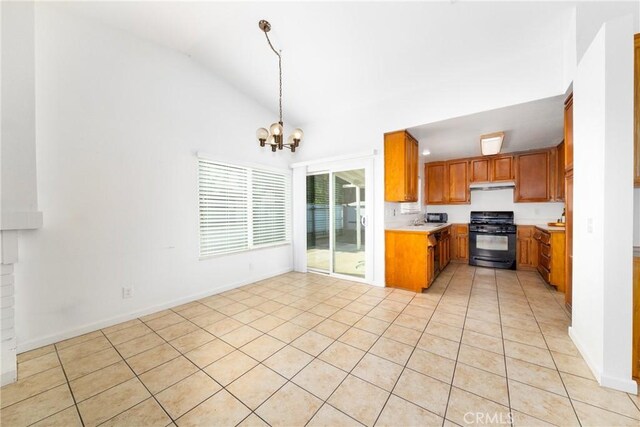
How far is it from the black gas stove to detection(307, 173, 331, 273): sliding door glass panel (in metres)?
3.32

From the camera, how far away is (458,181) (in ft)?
18.1

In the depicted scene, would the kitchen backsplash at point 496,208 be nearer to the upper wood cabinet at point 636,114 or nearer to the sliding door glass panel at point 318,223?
the sliding door glass panel at point 318,223

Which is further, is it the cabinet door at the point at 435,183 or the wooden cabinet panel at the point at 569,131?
the cabinet door at the point at 435,183

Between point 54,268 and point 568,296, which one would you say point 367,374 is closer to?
point 568,296

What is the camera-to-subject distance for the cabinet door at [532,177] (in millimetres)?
4656

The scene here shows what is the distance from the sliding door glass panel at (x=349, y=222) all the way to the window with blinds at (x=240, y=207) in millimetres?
1138

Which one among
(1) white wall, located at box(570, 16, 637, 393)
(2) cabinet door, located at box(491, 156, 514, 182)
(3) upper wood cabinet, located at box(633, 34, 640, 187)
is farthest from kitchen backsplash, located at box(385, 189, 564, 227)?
(3) upper wood cabinet, located at box(633, 34, 640, 187)

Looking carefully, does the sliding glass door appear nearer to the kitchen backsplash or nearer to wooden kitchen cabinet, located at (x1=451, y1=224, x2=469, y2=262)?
the kitchen backsplash

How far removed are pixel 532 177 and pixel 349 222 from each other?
4.08 m

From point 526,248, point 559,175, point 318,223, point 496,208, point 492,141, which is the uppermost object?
point 492,141

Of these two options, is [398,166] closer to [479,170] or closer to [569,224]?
[569,224]

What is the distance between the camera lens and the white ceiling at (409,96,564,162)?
2906 millimetres

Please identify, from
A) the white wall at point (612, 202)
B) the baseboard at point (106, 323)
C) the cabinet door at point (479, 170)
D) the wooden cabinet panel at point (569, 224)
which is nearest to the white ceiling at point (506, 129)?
the cabinet door at point (479, 170)

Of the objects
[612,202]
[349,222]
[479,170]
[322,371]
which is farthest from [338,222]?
[479,170]
